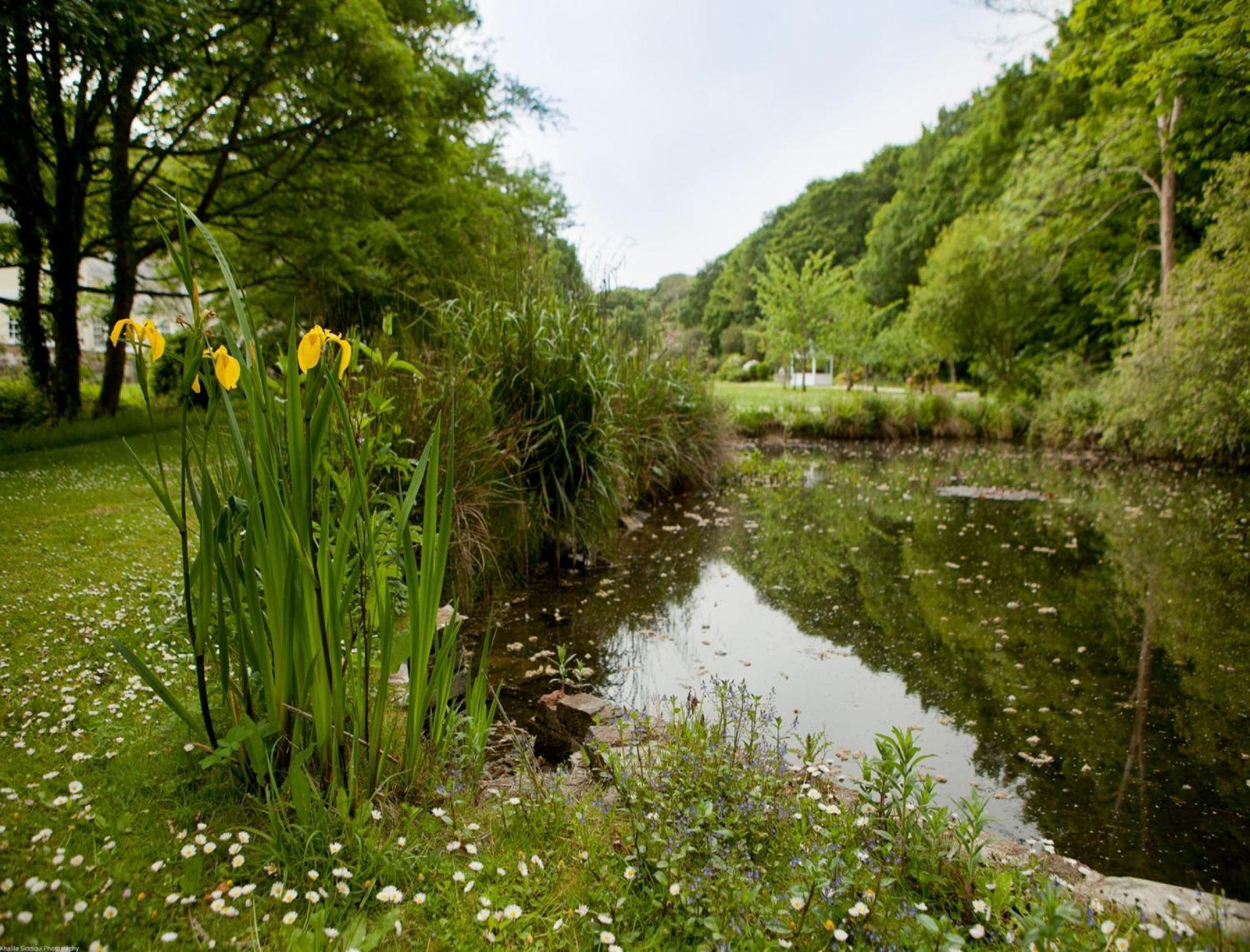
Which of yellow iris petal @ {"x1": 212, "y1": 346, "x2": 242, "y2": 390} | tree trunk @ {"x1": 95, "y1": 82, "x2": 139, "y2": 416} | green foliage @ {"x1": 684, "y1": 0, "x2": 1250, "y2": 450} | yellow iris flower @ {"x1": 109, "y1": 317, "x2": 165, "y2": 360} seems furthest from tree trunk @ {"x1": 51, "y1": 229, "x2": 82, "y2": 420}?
green foliage @ {"x1": 684, "y1": 0, "x2": 1250, "y2": 450}

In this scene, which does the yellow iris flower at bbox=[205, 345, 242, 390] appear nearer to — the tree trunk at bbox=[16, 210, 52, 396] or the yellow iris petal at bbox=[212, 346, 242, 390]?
the yellow iris petal at bbox=[212, 346, 242, 390]

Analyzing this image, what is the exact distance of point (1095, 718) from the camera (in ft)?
10.0

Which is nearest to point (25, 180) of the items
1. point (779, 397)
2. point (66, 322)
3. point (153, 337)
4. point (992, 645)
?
point (66, 322)

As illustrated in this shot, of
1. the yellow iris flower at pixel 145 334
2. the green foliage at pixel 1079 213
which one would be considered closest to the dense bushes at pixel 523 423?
the yellow iris flower at pixel 145 334

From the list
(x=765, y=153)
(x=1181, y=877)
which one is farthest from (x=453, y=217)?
(x=765, y=153)

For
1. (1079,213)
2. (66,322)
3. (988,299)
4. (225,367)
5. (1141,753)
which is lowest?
(1141,753)

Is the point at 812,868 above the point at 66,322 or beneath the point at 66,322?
beneath

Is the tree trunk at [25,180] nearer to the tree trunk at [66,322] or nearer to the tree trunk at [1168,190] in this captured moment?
the tree trunk at [66,322]

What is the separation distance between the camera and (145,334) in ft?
4.66

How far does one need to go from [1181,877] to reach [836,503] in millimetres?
6665

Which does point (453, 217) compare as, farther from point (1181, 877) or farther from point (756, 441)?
point (1181, 877)

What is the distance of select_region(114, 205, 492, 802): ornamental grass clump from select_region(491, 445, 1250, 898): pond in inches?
51.3

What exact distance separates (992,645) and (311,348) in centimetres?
415

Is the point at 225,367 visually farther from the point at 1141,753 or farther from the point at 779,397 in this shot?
the point at 779,397
